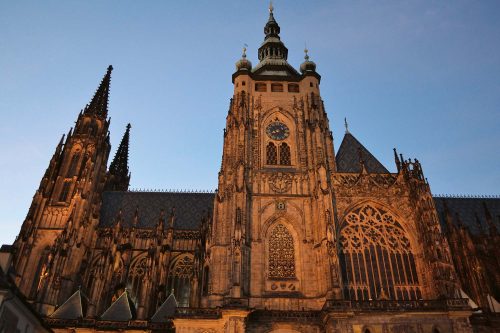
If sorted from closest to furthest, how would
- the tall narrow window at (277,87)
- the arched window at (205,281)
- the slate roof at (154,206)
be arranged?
the arched window at (205,281) < the tall narrow window at (277,87) < the slate roof at (154,206)

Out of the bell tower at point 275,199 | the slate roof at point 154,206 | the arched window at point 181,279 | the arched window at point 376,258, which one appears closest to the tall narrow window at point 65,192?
the slate roof at point 154,206

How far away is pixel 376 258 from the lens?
30.7 metres

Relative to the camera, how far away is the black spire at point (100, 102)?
166ft

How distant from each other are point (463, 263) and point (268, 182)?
1637cm

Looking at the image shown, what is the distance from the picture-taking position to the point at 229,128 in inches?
1395

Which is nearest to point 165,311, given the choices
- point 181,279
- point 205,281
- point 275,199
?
point 205,281

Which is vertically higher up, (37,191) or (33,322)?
(37,191)

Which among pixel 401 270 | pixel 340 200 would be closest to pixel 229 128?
pixel 340 200

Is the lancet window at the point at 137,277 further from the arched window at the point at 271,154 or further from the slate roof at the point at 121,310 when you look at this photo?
the arched window at the point at 271,154

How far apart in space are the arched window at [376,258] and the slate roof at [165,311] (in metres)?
12.7

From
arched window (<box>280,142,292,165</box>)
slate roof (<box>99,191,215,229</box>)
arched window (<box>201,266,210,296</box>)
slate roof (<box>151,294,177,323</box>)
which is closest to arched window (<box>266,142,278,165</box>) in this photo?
arched window (<box>280,142,292,165</box>)

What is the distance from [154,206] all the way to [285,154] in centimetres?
1826

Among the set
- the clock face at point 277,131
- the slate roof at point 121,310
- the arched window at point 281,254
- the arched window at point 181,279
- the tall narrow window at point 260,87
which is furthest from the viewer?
the tall narrow window at point 260,87

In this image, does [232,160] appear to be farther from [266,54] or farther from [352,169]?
[266,54]
